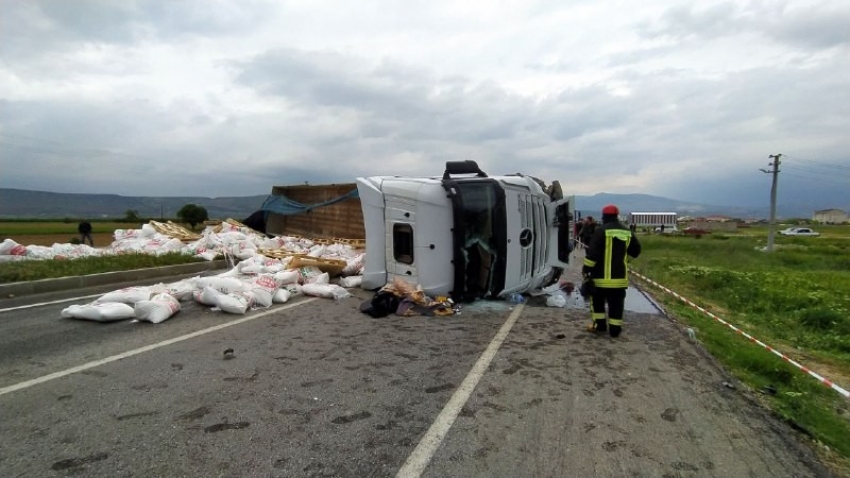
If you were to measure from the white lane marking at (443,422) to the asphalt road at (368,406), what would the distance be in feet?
0.04

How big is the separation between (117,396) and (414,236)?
441 centimetres

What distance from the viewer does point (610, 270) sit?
570 cm

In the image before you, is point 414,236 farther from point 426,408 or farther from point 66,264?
point 66,264

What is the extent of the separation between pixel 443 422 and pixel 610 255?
352cm

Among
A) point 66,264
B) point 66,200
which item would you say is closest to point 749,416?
point 66,264

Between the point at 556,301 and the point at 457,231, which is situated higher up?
the point at 457,231

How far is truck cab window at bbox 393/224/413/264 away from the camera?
7.26 m

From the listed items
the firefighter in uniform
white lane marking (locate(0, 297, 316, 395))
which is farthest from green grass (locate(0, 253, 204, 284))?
the firefighter in uniform

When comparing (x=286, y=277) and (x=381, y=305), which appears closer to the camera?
(x=381, y=305)

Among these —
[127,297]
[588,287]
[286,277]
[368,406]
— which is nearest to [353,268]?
[286,277]

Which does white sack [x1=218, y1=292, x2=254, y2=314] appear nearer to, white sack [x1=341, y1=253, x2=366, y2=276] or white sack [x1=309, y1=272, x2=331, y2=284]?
white sack [x1=309, y1=272, x2=331, y2=284]

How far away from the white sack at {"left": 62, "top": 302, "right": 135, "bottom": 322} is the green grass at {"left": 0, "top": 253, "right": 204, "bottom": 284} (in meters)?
3.06

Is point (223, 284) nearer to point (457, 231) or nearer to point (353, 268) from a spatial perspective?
point (353, 268)

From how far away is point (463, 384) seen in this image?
12.8 feet
